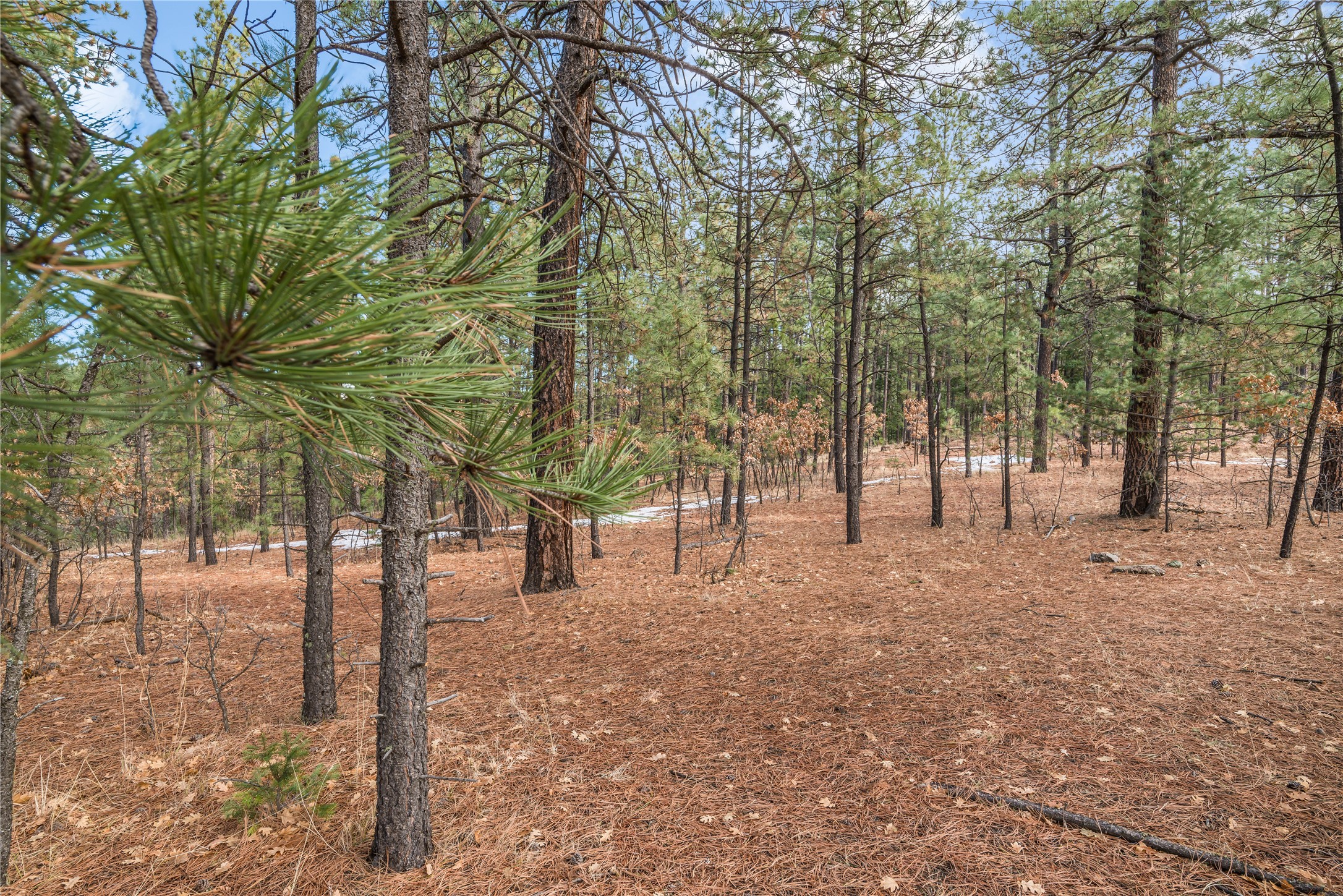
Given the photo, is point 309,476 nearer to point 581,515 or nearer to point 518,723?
point 518,723

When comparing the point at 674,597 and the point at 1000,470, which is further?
the point at 1000,470

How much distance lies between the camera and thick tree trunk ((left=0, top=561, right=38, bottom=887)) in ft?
7.71

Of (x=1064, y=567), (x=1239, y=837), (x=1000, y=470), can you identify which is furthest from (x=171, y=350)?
(x=1000, y=470)

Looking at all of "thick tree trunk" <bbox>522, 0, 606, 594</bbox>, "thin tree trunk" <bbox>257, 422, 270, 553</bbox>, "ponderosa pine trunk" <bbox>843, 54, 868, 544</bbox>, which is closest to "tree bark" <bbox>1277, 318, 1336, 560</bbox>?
"ponderosa pine trunk" <bbox>843, 54, 868, 544</bbox>

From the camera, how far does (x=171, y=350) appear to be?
2.86 ft

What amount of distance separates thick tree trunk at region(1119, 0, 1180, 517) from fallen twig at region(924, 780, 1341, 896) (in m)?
6.72

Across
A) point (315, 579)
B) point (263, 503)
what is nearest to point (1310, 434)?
point (315, 579)

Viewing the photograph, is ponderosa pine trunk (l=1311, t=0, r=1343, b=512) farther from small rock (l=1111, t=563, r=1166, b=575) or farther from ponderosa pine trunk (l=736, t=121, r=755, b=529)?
ponderosa pine trunk (l=736, t=121, r=755, b=529)

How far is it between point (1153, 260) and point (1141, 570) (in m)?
4.46

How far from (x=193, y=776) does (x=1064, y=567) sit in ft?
27.1

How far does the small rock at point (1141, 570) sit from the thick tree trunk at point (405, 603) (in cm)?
737

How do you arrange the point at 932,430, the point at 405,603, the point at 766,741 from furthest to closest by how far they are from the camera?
the point at 932,430 < the point at 766,741 < the point at 405,603

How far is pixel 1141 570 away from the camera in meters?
6.45

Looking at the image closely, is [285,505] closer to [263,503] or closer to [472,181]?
[263,503]
